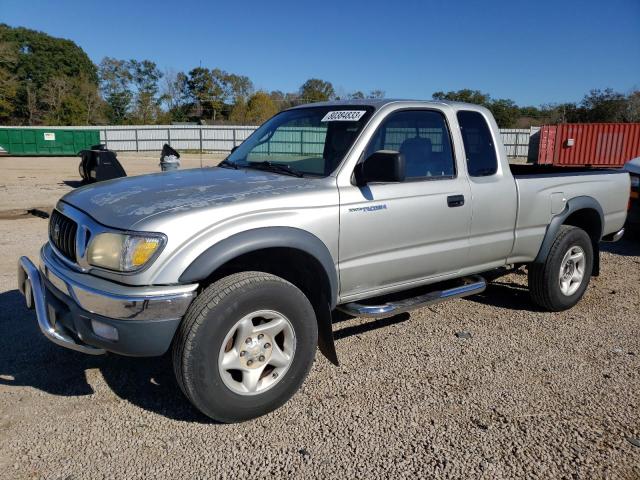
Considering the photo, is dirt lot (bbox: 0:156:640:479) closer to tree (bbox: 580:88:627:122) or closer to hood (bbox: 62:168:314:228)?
hood (bbox: 62:168:314:228)

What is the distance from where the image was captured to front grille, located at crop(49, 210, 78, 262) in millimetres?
2994

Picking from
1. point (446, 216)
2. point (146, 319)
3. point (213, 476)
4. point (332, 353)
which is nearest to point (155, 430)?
point (213, 476)

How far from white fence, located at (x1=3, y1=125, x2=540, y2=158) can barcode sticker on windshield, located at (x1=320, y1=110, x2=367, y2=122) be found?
116ft

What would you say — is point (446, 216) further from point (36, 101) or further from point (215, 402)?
point (36, 101)

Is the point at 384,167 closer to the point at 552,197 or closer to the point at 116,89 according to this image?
the point at 552,197

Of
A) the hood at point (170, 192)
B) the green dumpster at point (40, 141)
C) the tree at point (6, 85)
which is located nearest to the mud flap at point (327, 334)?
the hood at point (170, 192)

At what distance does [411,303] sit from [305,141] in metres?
1.50

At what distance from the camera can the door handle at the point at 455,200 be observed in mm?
3832

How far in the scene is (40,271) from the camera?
3.28 m


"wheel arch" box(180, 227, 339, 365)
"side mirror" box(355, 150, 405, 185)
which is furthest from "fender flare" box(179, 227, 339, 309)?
"side mirror" box(355, 150, 405, 185)

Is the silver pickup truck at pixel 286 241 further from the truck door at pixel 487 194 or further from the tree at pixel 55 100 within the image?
the tree at pixel 55 100

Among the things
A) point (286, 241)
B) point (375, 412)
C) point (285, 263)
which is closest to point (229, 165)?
point (285, 263)

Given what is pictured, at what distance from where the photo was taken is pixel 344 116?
3.79 m

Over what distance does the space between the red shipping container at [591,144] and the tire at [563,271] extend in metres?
19.6
